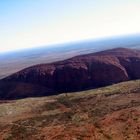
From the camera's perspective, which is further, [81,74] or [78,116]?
[81,74]

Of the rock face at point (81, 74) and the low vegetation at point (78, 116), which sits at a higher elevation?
the rock face at point (81, 74)

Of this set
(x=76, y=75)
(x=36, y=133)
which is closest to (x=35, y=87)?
(x=76, y=75)

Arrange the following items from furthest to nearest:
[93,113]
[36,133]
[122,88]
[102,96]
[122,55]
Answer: [122,55] < [122,88] < [102,96] < [93,113] < [36,133]

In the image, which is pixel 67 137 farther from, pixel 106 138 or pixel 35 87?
pixel 35 87

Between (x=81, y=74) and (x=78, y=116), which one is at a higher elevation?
(x=81, y=74)

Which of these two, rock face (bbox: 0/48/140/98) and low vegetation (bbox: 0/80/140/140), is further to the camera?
rock face (bbox: 0/48/140/98)

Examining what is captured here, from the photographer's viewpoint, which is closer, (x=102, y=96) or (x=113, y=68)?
(x=102, y=96)

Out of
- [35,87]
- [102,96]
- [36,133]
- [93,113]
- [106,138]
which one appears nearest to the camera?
[106,138]
